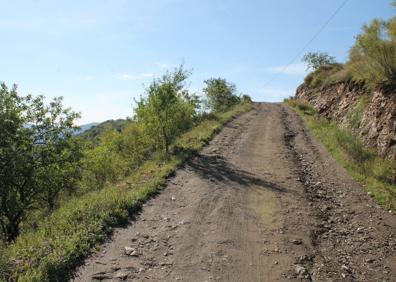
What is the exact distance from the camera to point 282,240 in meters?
7.59

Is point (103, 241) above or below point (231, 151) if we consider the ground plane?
below

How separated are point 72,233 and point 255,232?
393 centimetres

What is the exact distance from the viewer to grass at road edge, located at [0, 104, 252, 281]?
20.4ft

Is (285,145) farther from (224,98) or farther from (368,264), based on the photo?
(224,98)

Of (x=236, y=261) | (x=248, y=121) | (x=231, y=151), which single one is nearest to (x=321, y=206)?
(x=236, y=261)

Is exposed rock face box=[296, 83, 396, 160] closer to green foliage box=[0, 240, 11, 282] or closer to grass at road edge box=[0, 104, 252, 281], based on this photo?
grass at road edge box=[0, 104, 252, 281]

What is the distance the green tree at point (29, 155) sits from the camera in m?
15.6

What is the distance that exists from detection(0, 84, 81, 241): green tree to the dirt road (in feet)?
25.4

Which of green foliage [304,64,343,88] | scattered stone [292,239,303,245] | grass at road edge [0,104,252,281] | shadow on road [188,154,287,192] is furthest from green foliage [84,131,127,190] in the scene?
scattered stone [292,239,303,245]

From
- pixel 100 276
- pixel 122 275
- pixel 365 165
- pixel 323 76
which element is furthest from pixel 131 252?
pixel 323 76

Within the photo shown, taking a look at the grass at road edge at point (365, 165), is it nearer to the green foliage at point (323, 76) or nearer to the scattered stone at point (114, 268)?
the scattered stone at point (114, 268)

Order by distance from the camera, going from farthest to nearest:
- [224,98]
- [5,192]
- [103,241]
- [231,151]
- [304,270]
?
[224,98] → [231,151] → [5,192] → [103,241] → [304,270]

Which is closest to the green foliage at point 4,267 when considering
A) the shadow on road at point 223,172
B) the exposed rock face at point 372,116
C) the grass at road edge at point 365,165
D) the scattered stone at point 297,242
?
the scattered stone at point 297,242

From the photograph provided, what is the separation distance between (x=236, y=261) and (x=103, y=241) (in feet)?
9.25
